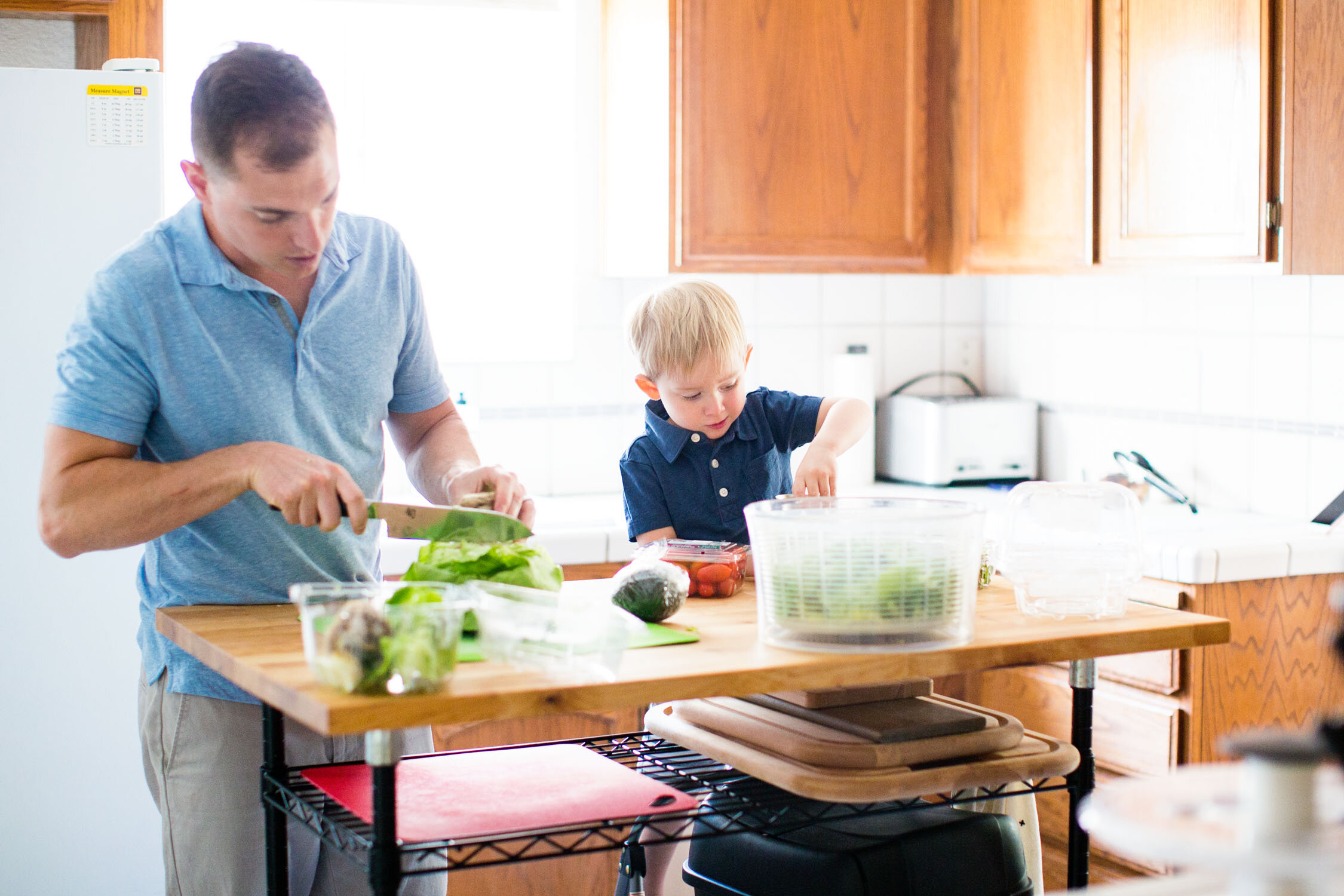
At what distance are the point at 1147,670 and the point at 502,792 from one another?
1497 mm

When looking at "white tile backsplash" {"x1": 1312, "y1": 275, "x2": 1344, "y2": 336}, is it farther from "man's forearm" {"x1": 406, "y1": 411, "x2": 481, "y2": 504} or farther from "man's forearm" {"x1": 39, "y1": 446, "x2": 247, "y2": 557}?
"man's forearm" {"x1": 39, "y1": 446, "x2": 247, "y2": 557}

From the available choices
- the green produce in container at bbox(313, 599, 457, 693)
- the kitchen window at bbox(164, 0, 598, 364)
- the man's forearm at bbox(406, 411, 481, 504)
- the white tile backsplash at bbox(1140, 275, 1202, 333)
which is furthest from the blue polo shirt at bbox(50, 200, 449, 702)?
the white tile backsplash at bbox(1140, 275, 1202, 333)

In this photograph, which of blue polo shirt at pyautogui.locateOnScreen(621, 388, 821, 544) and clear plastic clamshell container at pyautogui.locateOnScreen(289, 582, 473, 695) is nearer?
clear plastic clamshell container at pyautogui.locateOnScreen(289, 582, 473, 695)

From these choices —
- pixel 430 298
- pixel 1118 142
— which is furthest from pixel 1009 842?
pixel 430 298

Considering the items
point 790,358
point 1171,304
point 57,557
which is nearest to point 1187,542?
point 1171,304

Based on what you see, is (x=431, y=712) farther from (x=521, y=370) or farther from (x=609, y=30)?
(x=609, y=30)

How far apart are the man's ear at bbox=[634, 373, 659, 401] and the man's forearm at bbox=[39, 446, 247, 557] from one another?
2.66 feet

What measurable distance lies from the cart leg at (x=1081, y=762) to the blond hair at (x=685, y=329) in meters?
0.70

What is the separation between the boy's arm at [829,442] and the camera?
186 cm

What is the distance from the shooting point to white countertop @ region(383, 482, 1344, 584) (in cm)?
245

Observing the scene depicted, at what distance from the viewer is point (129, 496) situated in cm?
146

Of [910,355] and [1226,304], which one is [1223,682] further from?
[910,355]

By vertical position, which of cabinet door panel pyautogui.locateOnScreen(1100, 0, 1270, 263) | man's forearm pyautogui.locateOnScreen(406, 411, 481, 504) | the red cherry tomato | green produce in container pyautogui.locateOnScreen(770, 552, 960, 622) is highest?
cabinet door panel pyautogui.locateOnScreen(1100, 0, 1270, 263)

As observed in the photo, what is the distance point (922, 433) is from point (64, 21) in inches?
82.6
